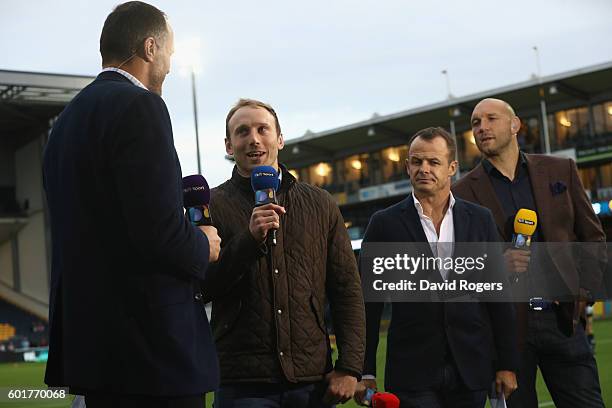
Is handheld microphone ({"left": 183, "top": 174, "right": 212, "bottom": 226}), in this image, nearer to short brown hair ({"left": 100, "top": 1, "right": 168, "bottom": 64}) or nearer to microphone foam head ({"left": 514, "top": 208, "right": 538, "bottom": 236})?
short brown hair ({"left": 100, "top": 1, "right": 168, "bottom": 64})

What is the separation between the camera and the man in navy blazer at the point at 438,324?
4184 millimetres

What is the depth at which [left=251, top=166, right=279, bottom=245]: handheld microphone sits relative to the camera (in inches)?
135

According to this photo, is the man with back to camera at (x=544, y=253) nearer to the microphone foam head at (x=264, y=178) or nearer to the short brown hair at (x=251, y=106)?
the short brown hair at (x=251, y=106)

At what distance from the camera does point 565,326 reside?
4.64m

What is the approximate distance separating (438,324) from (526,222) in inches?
31.4

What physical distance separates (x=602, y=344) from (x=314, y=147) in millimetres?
42342

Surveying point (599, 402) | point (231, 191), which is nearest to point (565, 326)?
point (599, 402)

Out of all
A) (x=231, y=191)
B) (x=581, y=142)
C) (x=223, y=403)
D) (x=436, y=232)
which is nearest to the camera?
(x=223, y=403)

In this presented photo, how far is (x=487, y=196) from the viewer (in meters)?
4.96

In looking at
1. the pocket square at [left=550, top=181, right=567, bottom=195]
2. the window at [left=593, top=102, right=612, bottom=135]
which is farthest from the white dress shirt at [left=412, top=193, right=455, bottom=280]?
the window at [left=593, top=102, right=612, bottom=135]

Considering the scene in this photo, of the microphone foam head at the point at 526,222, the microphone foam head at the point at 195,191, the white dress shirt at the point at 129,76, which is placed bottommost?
the microphone foam head at the point at 526,222

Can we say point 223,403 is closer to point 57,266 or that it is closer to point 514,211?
point 57,266

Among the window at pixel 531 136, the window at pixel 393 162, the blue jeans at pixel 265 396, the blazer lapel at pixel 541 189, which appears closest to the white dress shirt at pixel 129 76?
the blue jeans at pixel 265 396

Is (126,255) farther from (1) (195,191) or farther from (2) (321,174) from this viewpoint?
(2) (321,174)
